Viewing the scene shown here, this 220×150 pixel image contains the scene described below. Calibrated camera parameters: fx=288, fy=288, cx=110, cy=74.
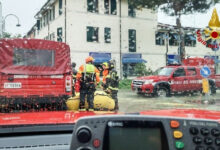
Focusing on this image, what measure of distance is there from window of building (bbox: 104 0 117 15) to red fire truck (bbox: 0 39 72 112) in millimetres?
20843

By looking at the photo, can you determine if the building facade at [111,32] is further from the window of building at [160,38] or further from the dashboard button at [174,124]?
the dashboard button at [174,124]

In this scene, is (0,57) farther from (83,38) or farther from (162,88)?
(83,38)

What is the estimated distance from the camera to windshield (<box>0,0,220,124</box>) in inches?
348

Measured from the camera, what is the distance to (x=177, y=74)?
16109mm

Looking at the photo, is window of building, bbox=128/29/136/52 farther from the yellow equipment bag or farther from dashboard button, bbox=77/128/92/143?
dashboard button, bbox=77/128/92/143

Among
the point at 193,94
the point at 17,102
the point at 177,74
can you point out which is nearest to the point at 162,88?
the point at 177,74

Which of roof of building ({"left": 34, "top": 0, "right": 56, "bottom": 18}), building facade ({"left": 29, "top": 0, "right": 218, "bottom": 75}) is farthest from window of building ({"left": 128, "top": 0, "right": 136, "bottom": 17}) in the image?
roof of building ({"left": 34, "top": 0, "right": 56, "bottom": 18})

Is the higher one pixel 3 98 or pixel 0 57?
pixel 0 57

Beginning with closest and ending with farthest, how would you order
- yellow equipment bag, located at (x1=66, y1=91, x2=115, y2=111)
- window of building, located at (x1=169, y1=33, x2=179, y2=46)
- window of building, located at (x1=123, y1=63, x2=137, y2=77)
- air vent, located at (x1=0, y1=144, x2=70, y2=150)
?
air vent, located at (x1=0, y1=144, x2=70, y2=150) → yellow equipment bag, located at (x1=66, y1=91, x2=115, y2=111) → window of building, located at (x1=123, y1=63, x2=137, y2=77) → window of building, located at (x1=169, y1=33, x2=179, y2=46)

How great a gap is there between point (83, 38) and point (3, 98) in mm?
19645

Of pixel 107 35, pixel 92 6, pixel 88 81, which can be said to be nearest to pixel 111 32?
pixel 107 35

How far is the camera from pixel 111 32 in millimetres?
29703

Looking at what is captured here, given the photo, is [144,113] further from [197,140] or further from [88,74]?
[88,74]

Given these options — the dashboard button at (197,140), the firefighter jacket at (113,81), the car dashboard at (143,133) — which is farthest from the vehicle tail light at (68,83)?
the dashboard button at (197,140)
